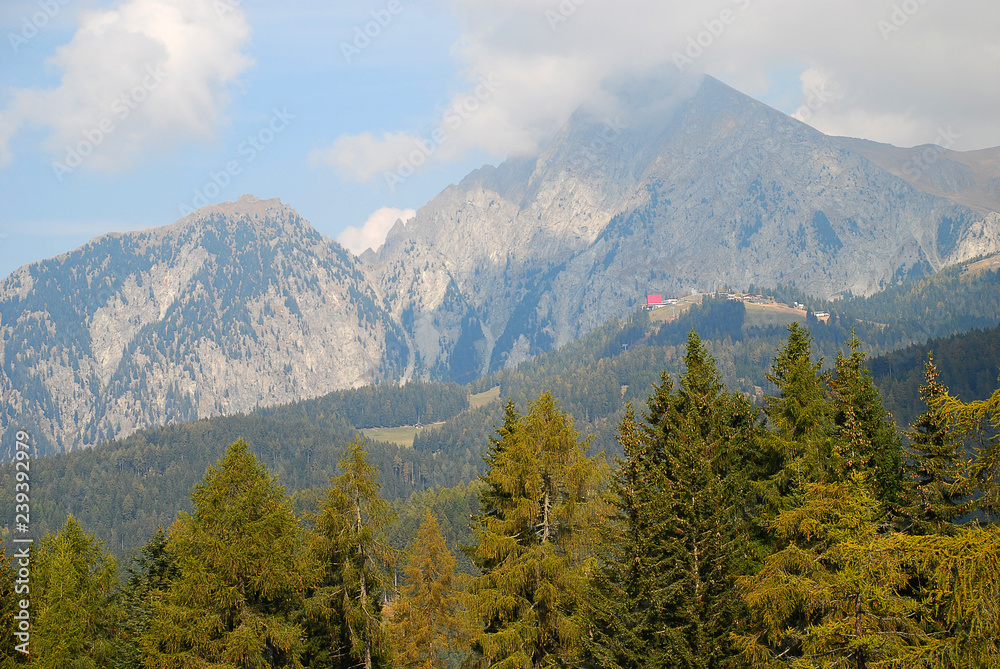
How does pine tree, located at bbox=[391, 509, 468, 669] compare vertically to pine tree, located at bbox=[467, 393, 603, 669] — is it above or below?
below

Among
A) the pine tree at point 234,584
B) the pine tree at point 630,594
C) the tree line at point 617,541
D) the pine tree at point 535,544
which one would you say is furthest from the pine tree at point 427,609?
the pine tree at point 630,594

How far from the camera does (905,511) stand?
27500mm

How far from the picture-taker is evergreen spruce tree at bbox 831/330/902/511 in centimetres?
3088

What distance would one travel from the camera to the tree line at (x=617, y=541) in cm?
2489

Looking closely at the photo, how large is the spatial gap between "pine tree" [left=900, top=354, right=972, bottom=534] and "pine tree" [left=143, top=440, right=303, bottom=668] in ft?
81.2

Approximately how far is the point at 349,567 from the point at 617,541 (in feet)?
39.5

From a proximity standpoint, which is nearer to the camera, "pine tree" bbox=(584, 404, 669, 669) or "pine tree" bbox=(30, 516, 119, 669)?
"pine tree" bbox=(584, 404, 669, 669)

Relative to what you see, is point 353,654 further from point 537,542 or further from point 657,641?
point 657,641

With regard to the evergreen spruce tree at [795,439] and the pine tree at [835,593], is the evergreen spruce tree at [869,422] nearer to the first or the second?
the evergreen spruce tree at [795,439]

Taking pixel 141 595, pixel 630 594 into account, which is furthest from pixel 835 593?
pixel 141 595

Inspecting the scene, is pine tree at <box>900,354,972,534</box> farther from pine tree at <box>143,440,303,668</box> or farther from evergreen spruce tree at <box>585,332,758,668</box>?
pine tree at <box>143,440,303,668</box>

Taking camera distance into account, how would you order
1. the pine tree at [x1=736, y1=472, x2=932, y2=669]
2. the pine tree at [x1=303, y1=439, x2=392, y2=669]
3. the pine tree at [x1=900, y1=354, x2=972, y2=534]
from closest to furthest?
the pine tree at [x1=736, y1=472, x2=932, y2=669] → the pine tree at [x1=900, y1=354, x2=972, y2=534] → the pine tree at [x1=303, y1=439, x2=392, y2=669]

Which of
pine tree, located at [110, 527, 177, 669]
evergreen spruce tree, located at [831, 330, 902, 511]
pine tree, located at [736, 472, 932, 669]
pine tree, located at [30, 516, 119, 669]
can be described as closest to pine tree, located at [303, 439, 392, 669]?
pine tree, located at [110, 527, 177, 669]

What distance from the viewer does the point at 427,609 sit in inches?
1783
